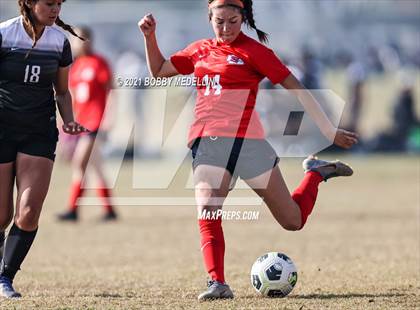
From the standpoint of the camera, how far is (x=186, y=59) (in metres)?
7.22

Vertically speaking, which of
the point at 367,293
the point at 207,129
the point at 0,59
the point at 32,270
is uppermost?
the point at 0,59

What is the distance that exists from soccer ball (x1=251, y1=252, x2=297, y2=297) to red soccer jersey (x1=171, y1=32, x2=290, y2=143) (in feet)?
3.28

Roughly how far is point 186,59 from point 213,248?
150 cm

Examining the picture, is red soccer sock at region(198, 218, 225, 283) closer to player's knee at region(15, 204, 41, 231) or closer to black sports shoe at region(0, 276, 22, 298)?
player's knee at region(15, 204, 41, 231)

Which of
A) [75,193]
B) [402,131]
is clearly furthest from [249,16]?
[402,131]

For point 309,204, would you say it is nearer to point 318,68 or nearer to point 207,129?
point 207,129

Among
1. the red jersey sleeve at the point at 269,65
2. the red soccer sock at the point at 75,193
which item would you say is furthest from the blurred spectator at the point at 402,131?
the red jersey sleeve at the point at 269,65

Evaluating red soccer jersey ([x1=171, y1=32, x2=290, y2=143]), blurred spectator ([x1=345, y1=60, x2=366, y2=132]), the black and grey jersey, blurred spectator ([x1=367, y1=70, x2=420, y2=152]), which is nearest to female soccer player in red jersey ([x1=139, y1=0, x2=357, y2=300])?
red soccer jersey ([x1=171, y1=32, x2=290, y2=143])

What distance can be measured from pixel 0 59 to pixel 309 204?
2636mm

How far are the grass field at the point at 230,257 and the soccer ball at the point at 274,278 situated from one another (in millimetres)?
88

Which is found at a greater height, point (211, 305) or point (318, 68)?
point (211, 305)

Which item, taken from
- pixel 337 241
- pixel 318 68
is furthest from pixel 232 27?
pixel 318 68

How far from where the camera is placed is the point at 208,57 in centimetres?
704

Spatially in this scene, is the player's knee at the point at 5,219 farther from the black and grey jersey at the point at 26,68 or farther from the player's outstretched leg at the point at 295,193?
the player's outstretched leg at the point at 295,193
